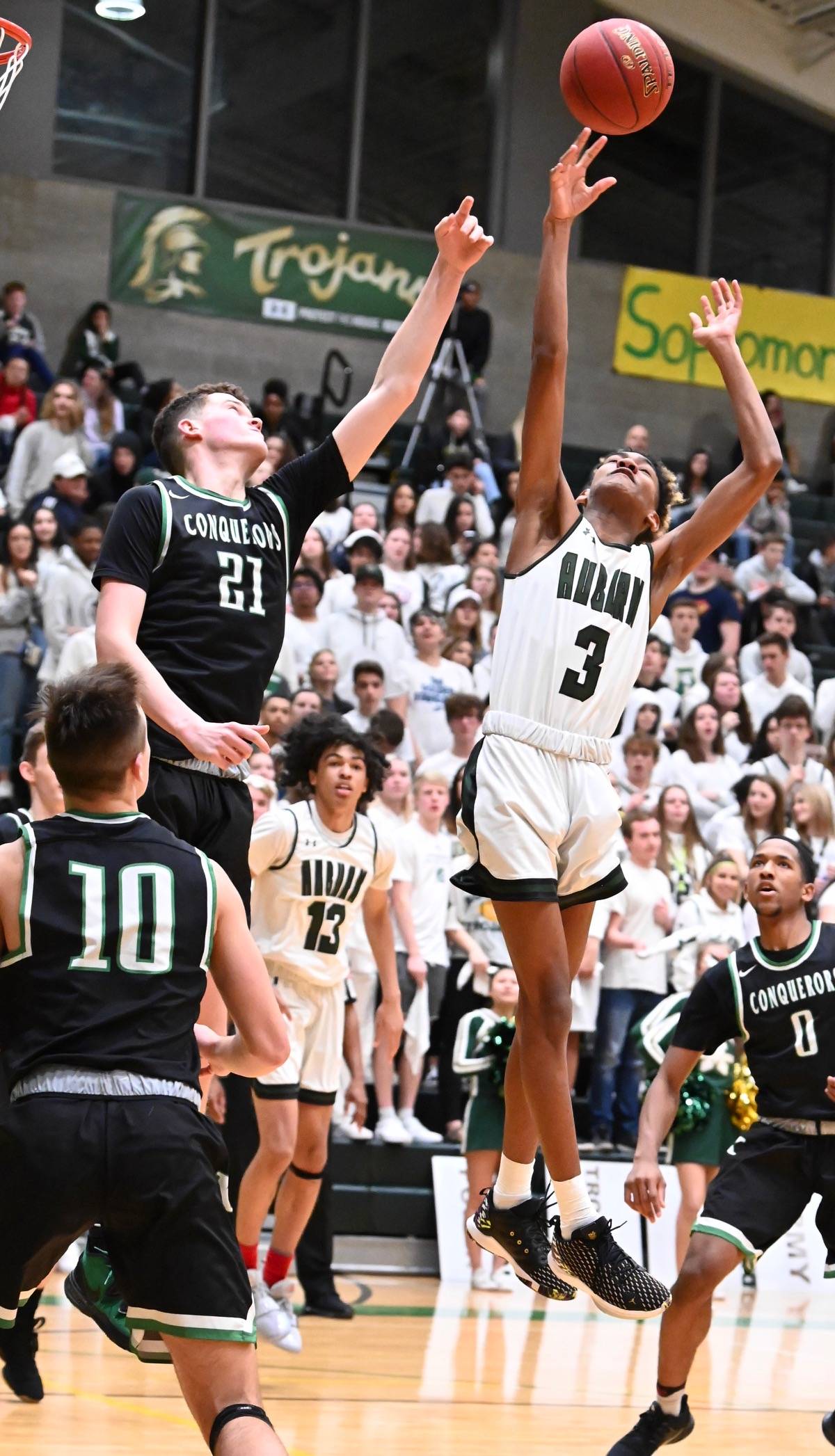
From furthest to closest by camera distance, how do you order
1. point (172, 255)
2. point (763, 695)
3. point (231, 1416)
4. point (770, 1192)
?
point (172, 255) → point (763, 695) → point (770, 1192) → point (231, 1416)

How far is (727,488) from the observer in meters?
5.26

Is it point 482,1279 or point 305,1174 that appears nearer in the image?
point 305,1174

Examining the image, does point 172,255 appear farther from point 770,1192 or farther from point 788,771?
point 770,1192

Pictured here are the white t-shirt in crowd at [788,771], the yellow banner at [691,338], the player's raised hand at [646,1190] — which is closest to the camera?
the player's raised hand at [646,1190]

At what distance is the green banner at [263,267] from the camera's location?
18625mm

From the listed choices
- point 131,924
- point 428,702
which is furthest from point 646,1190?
point 428,702

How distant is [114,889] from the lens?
3900mm

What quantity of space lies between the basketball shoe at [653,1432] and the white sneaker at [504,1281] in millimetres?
3936

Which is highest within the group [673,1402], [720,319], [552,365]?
[720,319]

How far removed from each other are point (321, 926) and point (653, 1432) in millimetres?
2919

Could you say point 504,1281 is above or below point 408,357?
below

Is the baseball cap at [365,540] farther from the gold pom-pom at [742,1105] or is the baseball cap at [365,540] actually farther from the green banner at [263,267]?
the green banner at [263,267]

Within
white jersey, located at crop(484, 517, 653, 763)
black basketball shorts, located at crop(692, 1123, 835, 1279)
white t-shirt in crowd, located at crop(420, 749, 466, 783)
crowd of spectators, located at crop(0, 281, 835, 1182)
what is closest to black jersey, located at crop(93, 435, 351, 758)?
white jersey, located at crop(484, 517, 653, 763)

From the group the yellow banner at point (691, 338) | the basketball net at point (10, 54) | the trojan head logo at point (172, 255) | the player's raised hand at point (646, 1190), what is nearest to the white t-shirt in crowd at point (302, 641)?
the basketball net at point (10, 54)
